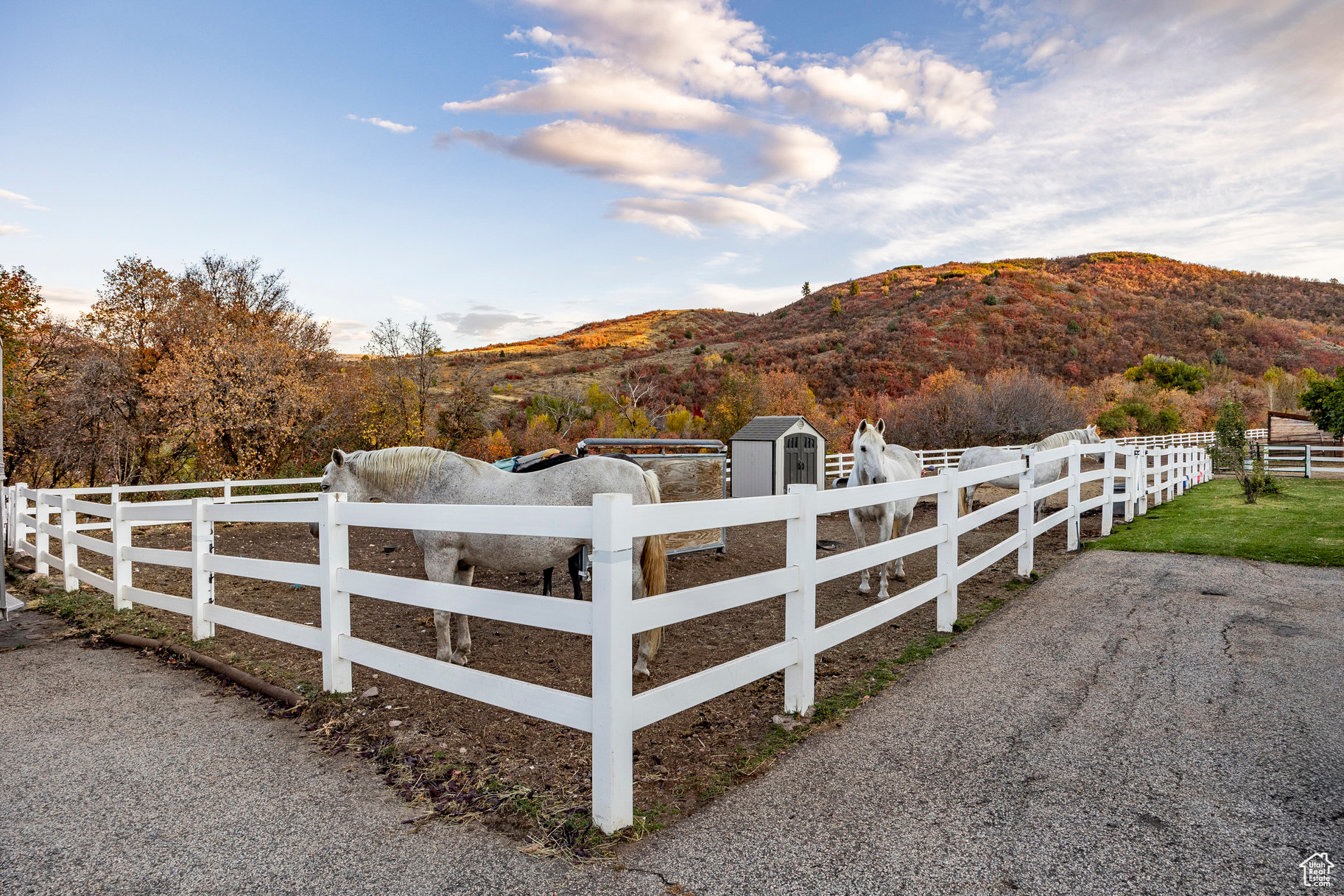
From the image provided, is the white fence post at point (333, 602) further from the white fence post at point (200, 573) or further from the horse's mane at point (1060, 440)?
the horse's mane at point (1060, 440)

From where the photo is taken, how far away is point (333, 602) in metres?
3.79

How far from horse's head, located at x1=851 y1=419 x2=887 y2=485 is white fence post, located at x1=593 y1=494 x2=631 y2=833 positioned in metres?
5.12

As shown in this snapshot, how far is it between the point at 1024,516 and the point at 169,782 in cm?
718

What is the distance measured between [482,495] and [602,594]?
297 cm

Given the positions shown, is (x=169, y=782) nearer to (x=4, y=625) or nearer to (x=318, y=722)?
(x=318, y=722)

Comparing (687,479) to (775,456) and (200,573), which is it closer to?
(200,573)

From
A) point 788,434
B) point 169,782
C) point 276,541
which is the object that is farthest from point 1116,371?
point 169,782

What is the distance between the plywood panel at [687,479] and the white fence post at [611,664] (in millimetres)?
6925

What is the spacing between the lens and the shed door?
16.5m

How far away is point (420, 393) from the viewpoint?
1108 inches

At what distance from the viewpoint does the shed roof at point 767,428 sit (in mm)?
16516

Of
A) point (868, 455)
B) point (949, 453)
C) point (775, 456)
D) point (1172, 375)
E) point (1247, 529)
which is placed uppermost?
point (1172, 375)

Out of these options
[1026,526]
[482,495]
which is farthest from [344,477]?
[1026,526]

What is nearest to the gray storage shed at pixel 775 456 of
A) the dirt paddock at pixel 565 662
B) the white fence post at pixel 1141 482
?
the dirt paddock at pixel 565 662
